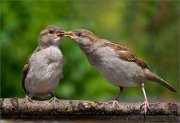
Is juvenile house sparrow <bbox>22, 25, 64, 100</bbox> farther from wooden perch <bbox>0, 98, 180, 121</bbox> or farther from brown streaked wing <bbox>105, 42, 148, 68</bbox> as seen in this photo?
wooden perch <bbox>0, 98, 180, 121</bbox>

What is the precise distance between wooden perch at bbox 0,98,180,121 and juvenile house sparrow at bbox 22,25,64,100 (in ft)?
4.79

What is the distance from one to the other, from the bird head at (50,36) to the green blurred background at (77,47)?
1.92 meters

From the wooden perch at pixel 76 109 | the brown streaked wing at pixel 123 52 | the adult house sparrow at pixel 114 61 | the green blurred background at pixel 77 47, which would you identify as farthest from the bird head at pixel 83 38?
the wooden perch at pixel 76 109

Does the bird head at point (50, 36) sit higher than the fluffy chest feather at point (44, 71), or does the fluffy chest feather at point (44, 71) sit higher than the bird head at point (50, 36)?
the bird head at point (50, 36)

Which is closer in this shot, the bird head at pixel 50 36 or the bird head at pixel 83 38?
the bird head at pixel 50 36

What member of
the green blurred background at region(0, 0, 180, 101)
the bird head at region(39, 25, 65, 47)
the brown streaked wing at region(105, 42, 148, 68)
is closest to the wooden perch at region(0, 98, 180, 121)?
the bird head at region(39, 25, 65, 47)

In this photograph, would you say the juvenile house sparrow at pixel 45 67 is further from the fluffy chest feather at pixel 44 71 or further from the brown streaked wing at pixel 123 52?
the brown streaked wing at pixel 123 52

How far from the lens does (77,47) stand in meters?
7.41

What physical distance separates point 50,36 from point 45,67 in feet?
0.88

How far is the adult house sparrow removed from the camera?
4.84 metres

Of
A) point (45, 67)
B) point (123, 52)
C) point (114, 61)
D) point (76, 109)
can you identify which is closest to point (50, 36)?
point (45, 67)

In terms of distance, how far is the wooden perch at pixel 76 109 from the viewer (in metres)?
3.19

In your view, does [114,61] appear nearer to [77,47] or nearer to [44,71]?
[44,71]

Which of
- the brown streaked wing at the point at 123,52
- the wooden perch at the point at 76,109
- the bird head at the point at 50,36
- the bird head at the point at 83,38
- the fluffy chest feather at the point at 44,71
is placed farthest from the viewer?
the brown streaked wing at the point at 123,52
